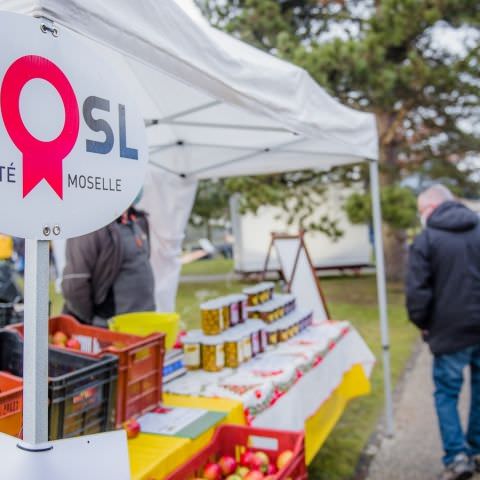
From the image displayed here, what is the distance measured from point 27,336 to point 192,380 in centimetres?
164

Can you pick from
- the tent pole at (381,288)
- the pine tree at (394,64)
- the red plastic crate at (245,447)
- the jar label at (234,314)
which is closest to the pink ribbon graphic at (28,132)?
the red plastic crate at (245,447)

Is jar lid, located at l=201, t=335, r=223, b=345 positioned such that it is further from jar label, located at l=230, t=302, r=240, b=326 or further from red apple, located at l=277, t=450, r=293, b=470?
red apple, located at l=277, t=450, r=293, b=470

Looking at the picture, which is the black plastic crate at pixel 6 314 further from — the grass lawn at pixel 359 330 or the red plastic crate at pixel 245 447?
the grass lawn at pixel 359 330

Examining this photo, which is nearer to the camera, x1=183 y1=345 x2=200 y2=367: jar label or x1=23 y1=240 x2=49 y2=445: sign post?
x1=23 y1=240 x2=49 y2=445: sign post

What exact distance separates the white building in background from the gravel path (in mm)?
8359

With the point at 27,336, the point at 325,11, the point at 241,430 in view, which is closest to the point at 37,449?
the point at 27,336

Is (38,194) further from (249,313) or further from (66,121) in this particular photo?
(249,313)

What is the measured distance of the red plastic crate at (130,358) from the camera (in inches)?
76.2

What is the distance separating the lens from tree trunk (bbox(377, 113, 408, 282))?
10.2 m

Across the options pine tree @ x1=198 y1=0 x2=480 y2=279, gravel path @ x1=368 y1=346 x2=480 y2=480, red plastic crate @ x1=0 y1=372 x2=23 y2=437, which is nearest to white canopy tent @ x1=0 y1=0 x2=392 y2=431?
gravel path @ x1=368 y1=346 x2=480 y2=480

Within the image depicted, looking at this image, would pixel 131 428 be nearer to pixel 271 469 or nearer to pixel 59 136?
pixel 271 469

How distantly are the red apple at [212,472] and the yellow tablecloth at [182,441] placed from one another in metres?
0.09

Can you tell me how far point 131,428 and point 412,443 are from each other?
274cm

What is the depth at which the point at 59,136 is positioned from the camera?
3.72ft
